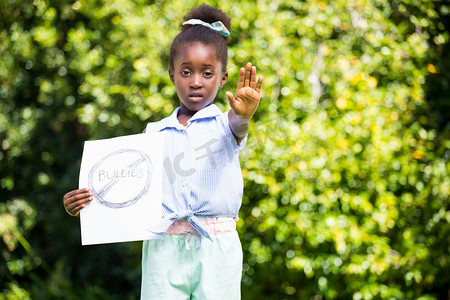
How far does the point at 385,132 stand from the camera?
9.88 ft

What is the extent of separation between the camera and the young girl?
1903 millimetres

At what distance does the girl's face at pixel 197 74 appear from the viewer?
6.42 feet

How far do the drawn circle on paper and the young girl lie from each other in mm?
55

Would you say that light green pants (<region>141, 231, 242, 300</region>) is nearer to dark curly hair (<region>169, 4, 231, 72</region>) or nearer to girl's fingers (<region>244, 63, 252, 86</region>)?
girl's fingers (<region>244, 63, 252, 86</region>)

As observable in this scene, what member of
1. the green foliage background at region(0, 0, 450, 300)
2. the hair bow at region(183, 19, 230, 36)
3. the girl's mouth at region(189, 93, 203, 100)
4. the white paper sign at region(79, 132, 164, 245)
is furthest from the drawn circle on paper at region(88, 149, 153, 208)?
the green foliage background at region(0, 0, 450, 300)

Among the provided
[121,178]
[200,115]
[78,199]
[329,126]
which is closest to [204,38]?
[200,115]

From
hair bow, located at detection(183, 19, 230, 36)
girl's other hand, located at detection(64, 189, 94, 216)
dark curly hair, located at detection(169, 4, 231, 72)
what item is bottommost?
girl's other hand, located at detection(64, 189, 94, 216)

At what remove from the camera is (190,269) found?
1907mm

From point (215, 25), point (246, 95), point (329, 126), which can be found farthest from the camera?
point (329, 126)

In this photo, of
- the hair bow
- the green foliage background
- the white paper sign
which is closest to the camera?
the white paper sign

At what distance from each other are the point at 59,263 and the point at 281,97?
6.74ft

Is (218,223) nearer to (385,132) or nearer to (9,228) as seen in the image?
(385,132)

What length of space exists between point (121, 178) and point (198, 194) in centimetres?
28

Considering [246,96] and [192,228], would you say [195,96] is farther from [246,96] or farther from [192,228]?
[192,228]
